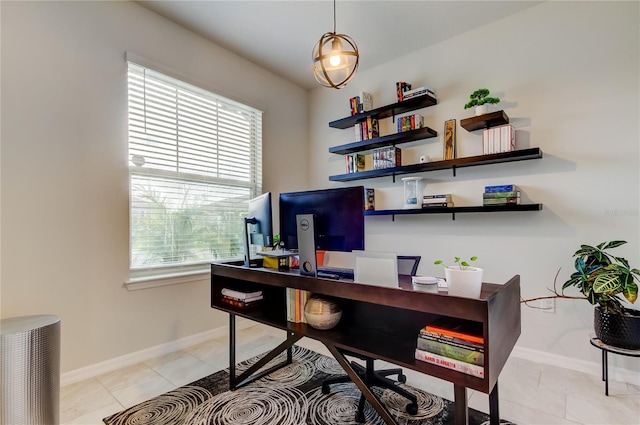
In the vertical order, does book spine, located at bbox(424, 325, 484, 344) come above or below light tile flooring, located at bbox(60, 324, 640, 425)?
above

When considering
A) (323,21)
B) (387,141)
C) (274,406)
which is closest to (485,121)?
(387,141)

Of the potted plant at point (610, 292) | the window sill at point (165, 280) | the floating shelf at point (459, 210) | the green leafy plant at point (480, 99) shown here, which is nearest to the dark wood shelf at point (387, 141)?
the green leafy plant at point (480, 99)

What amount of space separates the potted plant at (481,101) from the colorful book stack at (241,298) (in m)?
2.30

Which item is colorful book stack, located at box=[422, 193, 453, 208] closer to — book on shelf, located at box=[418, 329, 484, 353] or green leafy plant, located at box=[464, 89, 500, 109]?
green leafy plant, located at box=[464, 89, 500, 109]

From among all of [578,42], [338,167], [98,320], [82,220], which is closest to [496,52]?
[578,42]

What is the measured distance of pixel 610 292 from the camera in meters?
1.90

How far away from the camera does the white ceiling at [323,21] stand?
251 centimetres

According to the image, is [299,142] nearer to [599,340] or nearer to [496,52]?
[496,52]

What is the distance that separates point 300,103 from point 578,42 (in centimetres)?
Answer: 279

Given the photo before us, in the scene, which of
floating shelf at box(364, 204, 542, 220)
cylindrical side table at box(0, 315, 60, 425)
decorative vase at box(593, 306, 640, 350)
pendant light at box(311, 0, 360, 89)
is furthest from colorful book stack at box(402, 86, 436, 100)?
cylindrical side table at box(0, 315, 60, 425)

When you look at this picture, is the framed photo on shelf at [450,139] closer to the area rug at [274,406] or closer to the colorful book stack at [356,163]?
the colorful book stack at [356,163]

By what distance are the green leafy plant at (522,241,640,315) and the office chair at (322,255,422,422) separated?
121cm

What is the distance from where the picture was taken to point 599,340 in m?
2.02

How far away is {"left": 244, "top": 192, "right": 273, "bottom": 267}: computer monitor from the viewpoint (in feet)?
6.63
